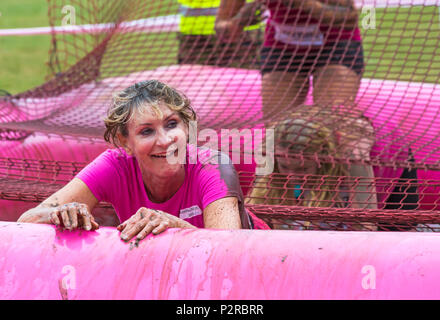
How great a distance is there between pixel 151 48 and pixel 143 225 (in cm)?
175

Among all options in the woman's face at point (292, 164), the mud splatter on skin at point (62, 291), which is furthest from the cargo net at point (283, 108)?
the mud splatter on skin at point (62, 291)

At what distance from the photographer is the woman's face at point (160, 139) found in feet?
4.40

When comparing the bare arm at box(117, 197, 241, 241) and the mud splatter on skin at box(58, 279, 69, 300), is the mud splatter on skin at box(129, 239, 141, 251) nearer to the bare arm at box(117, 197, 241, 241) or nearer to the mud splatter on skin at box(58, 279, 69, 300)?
the bare arm at box(117, 197, 241, 241)

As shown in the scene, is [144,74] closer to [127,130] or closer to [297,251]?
[127,130]

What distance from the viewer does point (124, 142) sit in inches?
55.6

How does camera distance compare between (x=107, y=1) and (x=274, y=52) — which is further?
(x=107, y=1)

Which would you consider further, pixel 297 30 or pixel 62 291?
pixel 297 30

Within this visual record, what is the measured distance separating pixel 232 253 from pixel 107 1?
6.72 ft

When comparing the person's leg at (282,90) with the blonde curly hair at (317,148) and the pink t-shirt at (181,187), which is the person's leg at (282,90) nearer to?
the blonde curly hair at (317,148)

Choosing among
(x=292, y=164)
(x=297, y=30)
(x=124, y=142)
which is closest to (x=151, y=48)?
(x=297, y=30)

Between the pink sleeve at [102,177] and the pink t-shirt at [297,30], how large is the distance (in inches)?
50.7

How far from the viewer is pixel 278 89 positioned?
252 cm

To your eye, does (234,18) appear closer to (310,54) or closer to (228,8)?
(228,8)
